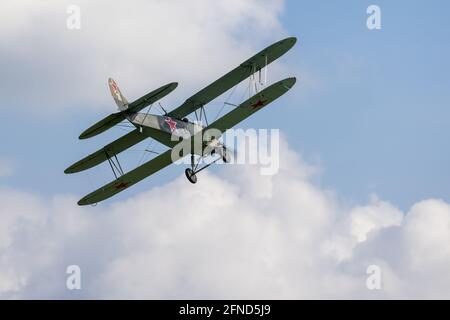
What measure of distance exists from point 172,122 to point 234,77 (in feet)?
7.38

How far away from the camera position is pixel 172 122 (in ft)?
116

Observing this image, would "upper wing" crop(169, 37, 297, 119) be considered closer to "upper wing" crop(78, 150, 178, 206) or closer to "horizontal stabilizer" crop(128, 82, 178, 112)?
"upper wing" crop(78, 150, 178, 206)

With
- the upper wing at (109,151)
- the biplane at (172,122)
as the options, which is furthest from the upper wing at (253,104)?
the upper wing at (109,151)

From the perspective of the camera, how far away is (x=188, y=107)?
118ft

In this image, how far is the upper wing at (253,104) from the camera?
109 ft

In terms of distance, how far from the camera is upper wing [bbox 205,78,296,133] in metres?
33.1

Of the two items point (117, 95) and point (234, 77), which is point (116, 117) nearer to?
point (117, 95)

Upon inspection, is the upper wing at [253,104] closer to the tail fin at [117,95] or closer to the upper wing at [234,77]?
the upper wing at [234,77]
